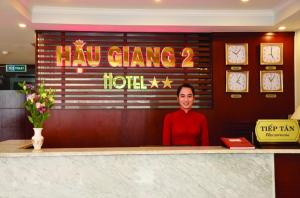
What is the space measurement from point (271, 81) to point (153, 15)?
6.60ft

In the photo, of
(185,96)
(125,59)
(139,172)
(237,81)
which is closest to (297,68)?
(237,81)

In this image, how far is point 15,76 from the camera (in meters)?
10.9

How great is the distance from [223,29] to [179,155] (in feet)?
8.96

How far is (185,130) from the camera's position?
3.63 meters

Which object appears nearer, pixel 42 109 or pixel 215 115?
pixel 42 109

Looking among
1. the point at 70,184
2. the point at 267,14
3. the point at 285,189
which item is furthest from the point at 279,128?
the point at 267,14

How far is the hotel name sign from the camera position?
16.6 ft

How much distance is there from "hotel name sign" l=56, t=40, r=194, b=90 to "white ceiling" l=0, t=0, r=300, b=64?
315 millimetres

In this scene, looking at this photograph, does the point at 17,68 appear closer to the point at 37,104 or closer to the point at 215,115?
the point at 215,115

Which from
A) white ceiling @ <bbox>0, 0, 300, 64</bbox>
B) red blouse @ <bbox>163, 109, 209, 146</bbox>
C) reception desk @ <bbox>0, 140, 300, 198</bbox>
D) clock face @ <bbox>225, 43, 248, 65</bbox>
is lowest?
reception desk @ <bbox>0, 140, 300, 198</bbox>

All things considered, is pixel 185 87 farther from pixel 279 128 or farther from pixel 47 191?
pixel 47 191

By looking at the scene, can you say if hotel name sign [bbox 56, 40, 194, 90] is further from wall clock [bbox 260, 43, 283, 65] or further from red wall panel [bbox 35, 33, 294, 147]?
wall clock [bbox 260, 43, 283, 65]

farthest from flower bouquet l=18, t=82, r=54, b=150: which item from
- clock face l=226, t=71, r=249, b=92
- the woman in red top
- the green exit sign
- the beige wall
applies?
the green exit sign

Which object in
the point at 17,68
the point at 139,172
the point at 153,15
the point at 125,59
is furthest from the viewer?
the point at 17,68
